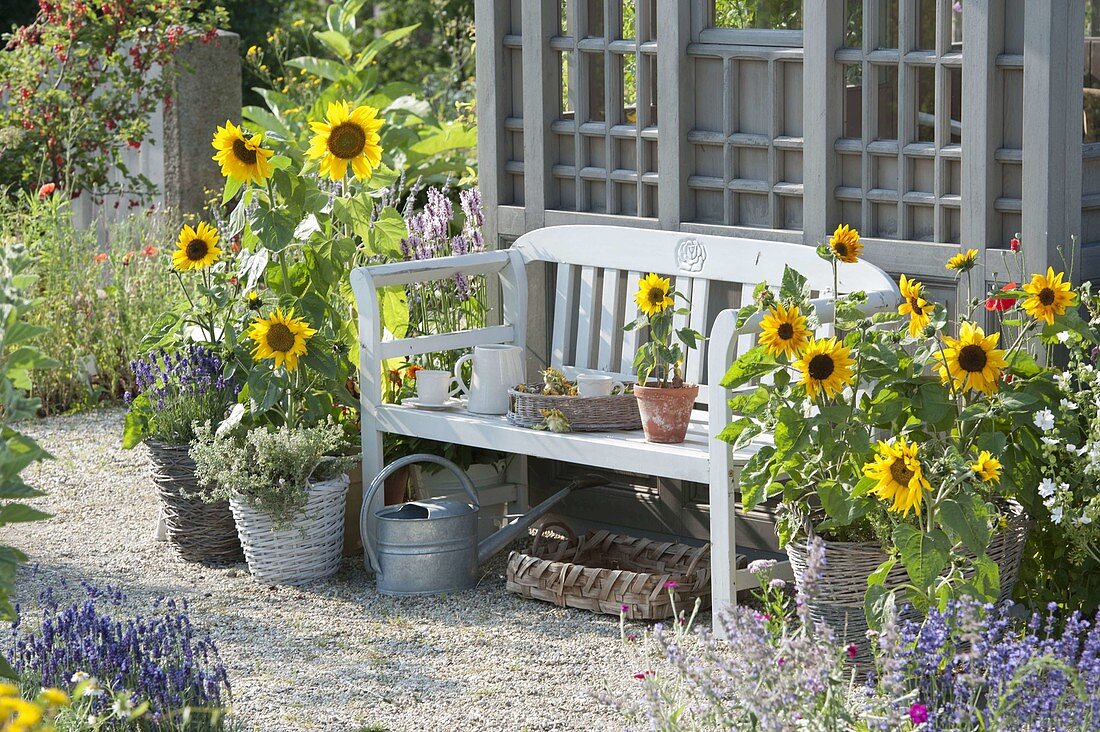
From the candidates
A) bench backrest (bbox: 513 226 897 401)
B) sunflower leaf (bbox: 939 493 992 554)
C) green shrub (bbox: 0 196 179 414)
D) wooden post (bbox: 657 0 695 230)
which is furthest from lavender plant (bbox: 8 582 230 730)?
green shrub (bbox: 0 196 179 414)

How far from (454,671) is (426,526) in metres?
0.65

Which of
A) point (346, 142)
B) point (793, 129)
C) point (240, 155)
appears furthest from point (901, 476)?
point (240, 155)

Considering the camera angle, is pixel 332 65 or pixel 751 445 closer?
pixel 751 445

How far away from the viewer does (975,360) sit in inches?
140

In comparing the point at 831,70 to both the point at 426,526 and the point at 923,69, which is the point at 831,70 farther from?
the point at 426,526

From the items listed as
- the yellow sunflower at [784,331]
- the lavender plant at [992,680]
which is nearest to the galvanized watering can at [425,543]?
the yellow sunflower at [784,331]

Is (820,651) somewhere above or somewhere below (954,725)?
above

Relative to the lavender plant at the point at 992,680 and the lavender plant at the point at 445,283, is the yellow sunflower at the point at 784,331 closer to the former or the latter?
the lavender plant at the point at 992,680

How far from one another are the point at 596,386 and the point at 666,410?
1.22 feet

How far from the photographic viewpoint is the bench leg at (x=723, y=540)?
4121 mm

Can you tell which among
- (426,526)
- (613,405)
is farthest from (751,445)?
(426,526)

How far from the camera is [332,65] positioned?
8531mm

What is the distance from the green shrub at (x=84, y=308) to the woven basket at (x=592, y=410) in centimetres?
329

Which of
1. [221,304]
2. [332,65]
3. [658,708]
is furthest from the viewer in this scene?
[332,65]
